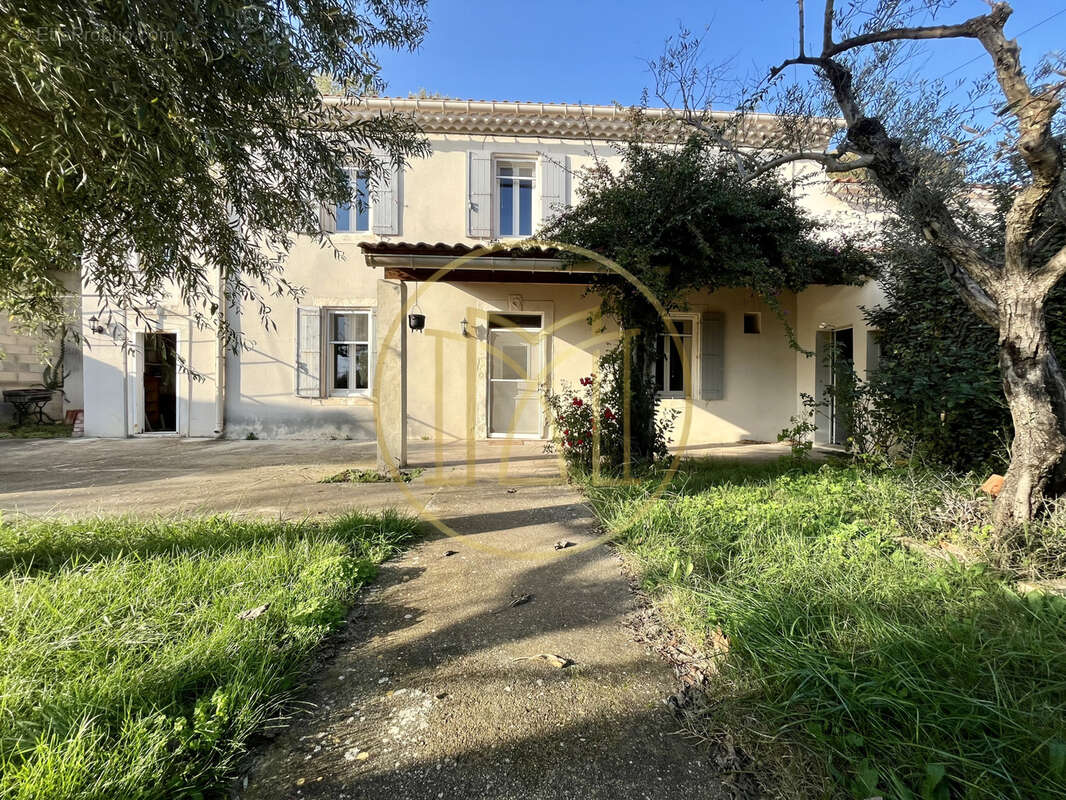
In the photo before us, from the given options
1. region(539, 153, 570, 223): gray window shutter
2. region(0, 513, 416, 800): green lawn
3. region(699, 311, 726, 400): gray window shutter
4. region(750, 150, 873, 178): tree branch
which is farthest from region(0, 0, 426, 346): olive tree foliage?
region(699, 311, 726, 400): gray window shutter

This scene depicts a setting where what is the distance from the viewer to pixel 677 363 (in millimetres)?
8242

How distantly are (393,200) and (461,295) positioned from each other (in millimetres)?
2210

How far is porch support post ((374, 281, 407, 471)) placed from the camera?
215 inches

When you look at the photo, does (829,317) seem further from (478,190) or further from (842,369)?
(478,190)

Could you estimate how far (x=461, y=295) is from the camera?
26.4 feet

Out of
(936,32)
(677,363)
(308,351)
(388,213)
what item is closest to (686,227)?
(936,32)

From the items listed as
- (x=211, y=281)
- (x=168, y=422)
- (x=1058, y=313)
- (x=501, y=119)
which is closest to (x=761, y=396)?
(x=1058, y=313)

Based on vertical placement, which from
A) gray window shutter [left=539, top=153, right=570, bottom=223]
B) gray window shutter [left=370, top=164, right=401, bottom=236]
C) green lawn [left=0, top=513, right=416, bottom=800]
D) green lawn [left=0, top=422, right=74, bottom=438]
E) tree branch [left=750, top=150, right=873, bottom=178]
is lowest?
green lawn [left=0, top=513, right=416, bottom=800]

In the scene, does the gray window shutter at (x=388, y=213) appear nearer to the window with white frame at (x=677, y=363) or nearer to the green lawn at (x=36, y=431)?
the window with white frame at (x=677, y=363)

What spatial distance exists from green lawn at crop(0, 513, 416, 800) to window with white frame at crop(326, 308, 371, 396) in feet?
17.8

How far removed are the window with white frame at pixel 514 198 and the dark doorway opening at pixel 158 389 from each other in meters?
7.03

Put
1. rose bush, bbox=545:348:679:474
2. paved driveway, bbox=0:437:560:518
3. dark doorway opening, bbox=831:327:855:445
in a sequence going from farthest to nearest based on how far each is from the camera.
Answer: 1. rose bush, bbox=545:348:679:474
2. dark doorway opening, bbox=831:327:855:445
3. paved driveway, bbox=0:437:560:518

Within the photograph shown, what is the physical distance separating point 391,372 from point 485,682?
4.27 metres

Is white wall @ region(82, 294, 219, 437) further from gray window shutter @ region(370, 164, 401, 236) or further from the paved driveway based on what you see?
gray window shutter @ region(370, 164, 401, 236)
